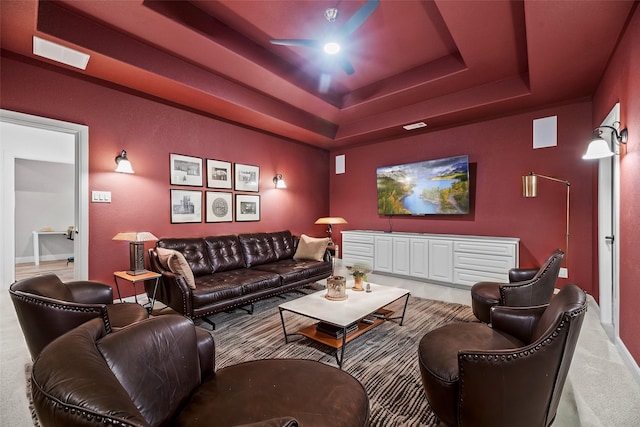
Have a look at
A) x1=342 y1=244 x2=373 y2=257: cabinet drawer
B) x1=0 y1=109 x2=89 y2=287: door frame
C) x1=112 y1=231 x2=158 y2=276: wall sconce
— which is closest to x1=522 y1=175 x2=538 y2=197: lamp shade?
x1=342 y1=244 x2=373 y2=257: cabinet drawer

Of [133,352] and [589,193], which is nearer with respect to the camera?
[133,352]

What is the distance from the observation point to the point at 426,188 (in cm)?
532

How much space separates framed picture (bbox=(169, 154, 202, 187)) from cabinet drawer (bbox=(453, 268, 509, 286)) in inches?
167

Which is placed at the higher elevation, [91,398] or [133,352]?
[91,398]

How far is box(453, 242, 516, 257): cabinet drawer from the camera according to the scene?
4.18 metres

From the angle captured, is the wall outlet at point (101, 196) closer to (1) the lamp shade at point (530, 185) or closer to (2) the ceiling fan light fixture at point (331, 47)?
(2) the ceiling fan light fixture at point (331, 47)

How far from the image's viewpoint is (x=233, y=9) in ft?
9.56

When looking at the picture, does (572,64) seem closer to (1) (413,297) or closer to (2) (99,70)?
(1) (413,297)

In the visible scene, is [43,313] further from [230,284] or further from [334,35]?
[334,35]

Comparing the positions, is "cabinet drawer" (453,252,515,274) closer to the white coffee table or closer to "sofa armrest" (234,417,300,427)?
the white coffee table

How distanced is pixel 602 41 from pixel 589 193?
7.07ft

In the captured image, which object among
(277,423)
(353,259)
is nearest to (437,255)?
(353,259)

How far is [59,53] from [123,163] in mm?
1205

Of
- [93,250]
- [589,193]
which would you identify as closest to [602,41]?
Result: [589,193]
